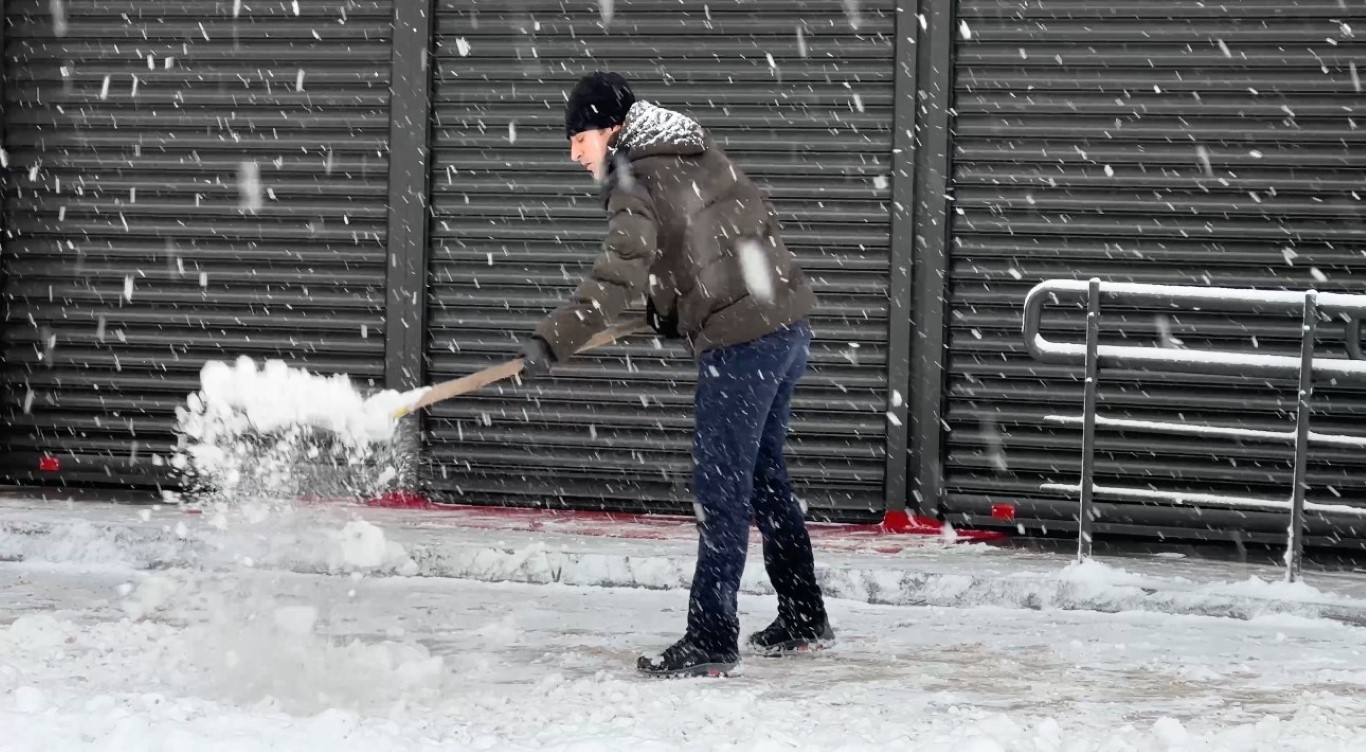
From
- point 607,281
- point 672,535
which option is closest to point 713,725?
point 607,281

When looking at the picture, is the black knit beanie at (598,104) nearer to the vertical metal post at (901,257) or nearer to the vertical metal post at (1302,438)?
the vertical metal post at (1302,438)

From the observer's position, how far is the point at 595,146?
5.72 meters

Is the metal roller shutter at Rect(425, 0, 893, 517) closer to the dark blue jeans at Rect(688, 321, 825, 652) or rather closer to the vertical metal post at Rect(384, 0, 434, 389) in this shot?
the vertical metal post at Rect(384, 0, 434, 389)

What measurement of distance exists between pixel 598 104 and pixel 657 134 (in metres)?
0.22

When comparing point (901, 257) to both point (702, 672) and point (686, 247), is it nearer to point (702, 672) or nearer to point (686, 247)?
point (686, 247)

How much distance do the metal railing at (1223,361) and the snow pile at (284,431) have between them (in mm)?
3010

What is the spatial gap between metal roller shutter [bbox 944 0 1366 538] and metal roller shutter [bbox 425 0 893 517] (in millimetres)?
494

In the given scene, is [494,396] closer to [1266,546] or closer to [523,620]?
[523,620]

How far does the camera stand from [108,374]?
32.4ft

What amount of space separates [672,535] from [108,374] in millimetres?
3443

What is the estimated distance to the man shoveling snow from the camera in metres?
5.59

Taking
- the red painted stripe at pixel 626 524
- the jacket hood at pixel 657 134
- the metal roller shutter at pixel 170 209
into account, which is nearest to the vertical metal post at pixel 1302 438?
the red painted stripe at pixel 626 524

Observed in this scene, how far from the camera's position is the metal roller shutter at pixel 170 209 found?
9648 mm

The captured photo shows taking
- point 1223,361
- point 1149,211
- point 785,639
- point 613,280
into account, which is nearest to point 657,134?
point 613,280
